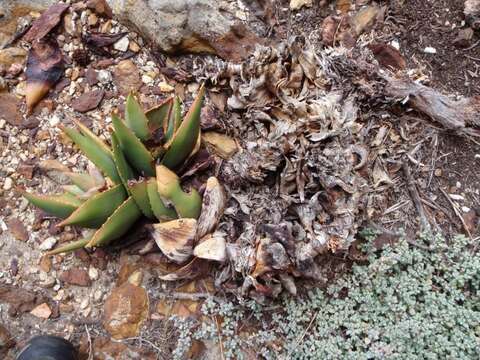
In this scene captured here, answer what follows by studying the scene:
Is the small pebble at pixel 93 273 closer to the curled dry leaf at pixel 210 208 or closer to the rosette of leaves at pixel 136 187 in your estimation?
the rosette of leaves at pixel 136 187

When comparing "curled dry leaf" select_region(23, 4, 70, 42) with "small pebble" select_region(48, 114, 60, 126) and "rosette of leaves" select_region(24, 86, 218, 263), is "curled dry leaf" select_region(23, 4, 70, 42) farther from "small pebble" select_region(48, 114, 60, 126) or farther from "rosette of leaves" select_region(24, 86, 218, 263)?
"rosette of leaves" select_region(24, 86, 218, 263)

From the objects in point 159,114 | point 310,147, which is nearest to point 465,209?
point 310,147

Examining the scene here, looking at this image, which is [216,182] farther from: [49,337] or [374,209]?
[49,337]

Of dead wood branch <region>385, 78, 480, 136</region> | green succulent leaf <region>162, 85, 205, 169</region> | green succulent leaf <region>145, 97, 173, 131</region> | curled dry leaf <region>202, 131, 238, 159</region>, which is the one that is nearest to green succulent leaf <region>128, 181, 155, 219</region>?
green succulent leaf <region>162, 85, 205, 169</region>

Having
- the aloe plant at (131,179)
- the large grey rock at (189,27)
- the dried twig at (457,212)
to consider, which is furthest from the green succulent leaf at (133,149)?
the dried twig at (457,212)

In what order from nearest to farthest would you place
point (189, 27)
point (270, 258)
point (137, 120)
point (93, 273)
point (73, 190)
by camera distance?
point (270, 258) → point (137, 120) → point (73, 190) → point (93, 273) → point (189, 27)

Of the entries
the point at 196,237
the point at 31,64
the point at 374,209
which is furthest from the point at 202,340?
the point at 31,64

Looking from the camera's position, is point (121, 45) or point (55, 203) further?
point (121, 45)

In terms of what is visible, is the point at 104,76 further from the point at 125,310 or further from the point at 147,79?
the point at 125,310
